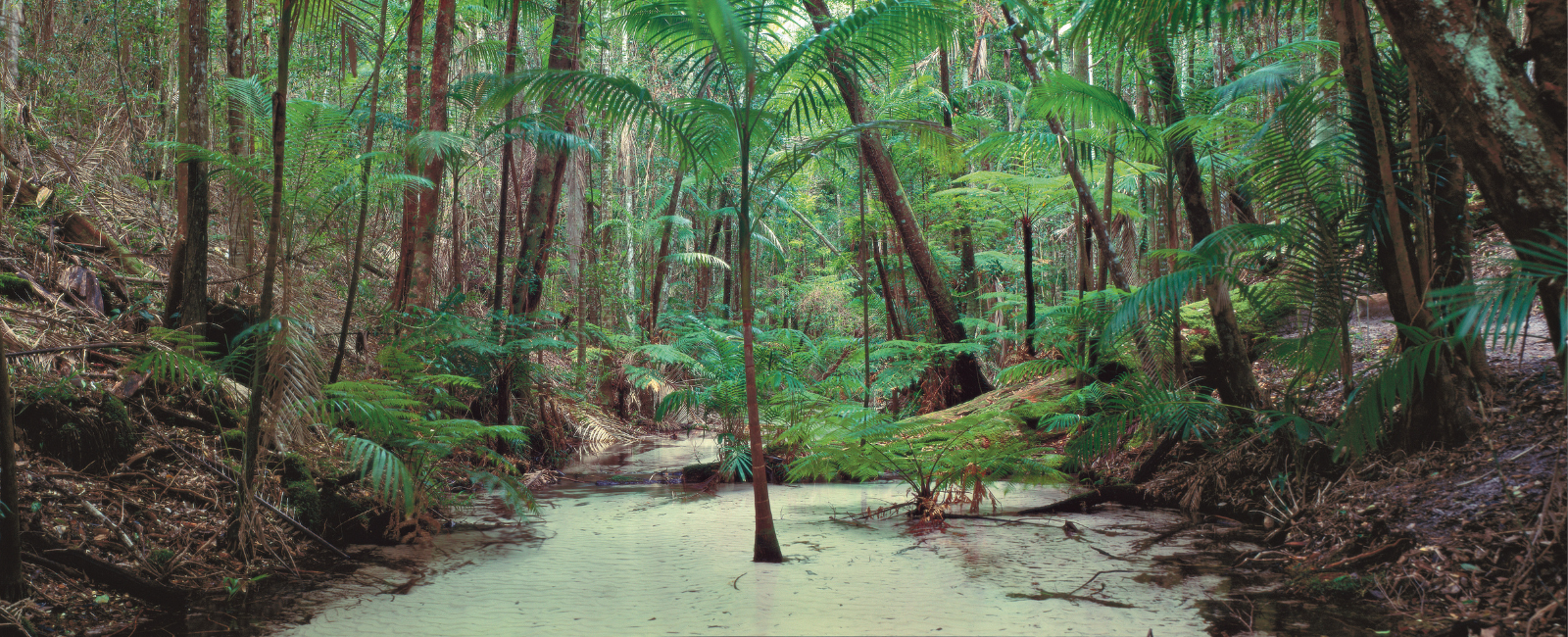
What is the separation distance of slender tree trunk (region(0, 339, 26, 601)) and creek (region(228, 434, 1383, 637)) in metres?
0.84

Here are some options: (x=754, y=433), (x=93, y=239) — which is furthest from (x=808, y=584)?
(x=93, y=239)

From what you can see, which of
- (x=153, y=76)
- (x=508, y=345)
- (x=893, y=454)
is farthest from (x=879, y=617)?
(x=153, y=76)

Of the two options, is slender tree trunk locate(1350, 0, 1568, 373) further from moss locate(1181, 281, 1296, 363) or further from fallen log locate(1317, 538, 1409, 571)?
moss locate(1181, 281, 1296, 363)

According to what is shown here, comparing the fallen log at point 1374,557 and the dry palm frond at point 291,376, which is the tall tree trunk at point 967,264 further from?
the dry palm frond at point 291,376

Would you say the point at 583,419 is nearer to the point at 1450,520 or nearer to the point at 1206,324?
the point at 1206,324

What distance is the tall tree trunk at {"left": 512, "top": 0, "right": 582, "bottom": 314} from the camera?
8.81 metres

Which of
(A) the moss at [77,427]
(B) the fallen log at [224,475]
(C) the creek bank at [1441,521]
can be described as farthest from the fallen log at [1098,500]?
(A) the moss at [77,427]

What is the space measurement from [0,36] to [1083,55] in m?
9.61

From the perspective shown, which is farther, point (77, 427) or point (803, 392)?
point (803, 392)

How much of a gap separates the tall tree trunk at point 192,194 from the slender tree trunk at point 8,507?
1.72 m

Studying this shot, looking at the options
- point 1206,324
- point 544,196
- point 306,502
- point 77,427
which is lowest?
point 306,502

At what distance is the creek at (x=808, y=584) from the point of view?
3102 millimetres

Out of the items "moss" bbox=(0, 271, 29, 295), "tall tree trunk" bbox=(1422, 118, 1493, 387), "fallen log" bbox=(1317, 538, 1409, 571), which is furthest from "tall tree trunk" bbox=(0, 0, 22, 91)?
"tall tree trunk" bbox=(1422, 118, 1493, 387)

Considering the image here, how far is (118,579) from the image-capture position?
10.2ft
